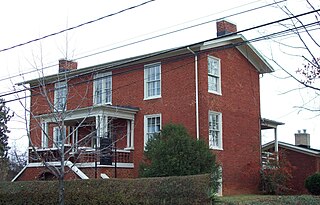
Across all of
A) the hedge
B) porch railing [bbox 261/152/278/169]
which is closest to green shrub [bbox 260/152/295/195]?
porch railing [bbox 261/152/278/169]

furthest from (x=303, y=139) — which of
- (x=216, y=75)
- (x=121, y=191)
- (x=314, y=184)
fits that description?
(x=121, y=191)

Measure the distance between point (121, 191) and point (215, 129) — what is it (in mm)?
9890

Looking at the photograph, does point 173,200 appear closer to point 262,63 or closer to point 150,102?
point 150,102

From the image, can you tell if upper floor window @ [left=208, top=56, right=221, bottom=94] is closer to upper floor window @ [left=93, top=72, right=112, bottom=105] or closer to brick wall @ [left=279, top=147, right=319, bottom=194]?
upper floor window @ [left=93, top=72, right=112, bottom=105]

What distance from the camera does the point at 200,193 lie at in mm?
14844

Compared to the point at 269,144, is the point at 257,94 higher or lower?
higher

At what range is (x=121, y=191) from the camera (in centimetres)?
1684

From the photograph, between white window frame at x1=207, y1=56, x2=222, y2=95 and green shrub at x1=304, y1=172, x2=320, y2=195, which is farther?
white window frame at x1=207, y1=56, x2=222, y2=95

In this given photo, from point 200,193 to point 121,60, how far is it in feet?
44.6

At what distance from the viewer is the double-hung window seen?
2546 cm

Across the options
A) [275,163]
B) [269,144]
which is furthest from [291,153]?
[275,163]

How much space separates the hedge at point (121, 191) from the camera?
49.3 feet

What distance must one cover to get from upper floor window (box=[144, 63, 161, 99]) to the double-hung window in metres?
3.04

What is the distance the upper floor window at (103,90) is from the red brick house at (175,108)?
58 mm
